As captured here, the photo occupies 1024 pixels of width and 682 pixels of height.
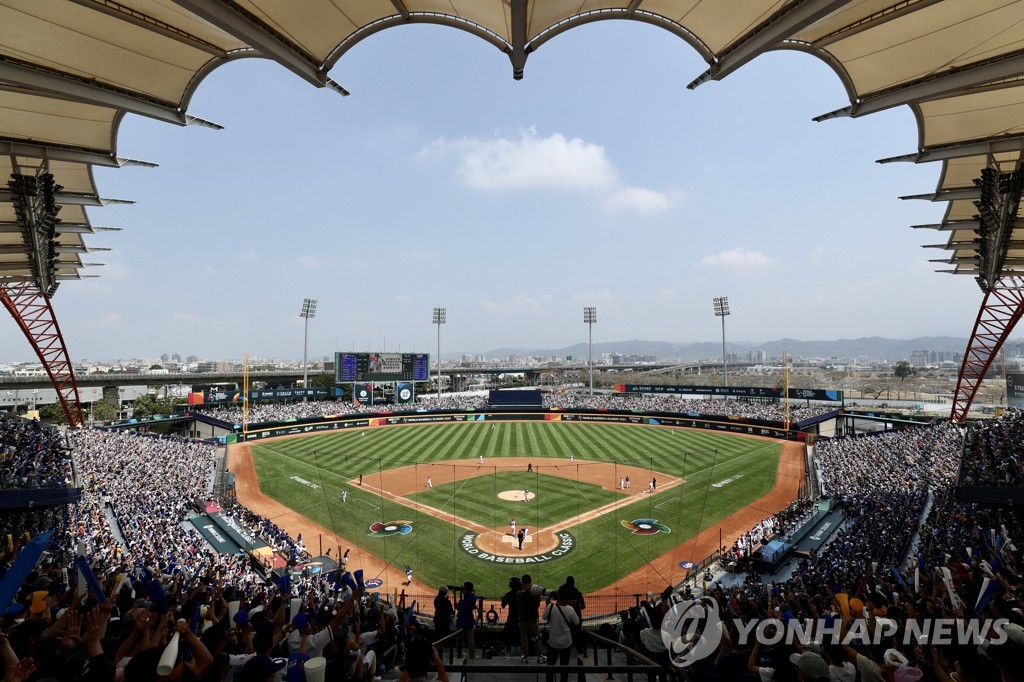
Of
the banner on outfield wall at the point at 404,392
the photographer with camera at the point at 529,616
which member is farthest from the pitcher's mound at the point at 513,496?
the banner on outfield wall at the point at 404,392

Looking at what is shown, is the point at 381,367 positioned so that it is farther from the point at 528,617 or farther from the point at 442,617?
the point at 528,617

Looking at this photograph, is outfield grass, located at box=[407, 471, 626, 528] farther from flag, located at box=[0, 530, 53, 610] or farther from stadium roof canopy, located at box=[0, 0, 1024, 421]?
flag, located at box=[0, 530, 53, 610]

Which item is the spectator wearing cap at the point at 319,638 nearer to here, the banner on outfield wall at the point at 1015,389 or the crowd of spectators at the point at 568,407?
the crowd of spectators at the point at 568,407

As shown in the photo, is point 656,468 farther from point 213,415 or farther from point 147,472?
point 213,415

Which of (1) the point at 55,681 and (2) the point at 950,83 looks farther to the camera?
(2) the point at 950,83

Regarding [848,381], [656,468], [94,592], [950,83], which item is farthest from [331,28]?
[848,381]
